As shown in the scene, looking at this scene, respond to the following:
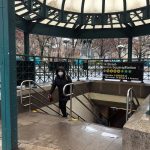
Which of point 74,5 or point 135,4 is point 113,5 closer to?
point 135,4

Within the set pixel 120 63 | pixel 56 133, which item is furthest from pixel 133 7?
pixel 56 133

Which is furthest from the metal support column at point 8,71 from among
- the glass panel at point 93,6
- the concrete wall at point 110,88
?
the glass panel at point 93,6

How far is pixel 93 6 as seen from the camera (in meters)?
13.5

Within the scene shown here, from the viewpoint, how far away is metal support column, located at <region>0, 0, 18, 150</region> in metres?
3.80

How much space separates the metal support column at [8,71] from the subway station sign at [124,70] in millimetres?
8037

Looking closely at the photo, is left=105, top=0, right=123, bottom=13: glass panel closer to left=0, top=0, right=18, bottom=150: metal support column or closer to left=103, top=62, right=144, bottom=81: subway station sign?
left=103, top=62, right=144, bottom=81: subway station sign

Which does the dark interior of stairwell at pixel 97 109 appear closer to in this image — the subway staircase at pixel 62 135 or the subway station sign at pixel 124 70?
the subway staircase at pixel 62 135

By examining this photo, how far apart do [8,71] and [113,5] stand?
1055 centimetres

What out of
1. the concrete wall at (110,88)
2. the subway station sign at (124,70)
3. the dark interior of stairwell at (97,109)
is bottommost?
the dark interior of stairwell at (97,109)

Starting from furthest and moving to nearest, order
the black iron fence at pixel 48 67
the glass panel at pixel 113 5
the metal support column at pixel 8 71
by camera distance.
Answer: the glass panel at pixel 113 5 < the black iron fence at pixel 48 67 < the metal support column at pixel 8 71

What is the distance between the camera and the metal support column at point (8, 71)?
3.80 m

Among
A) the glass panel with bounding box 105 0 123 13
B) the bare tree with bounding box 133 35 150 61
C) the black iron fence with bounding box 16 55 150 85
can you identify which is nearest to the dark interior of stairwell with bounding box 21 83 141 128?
the black iron fence with bounding box 16 55 150 85

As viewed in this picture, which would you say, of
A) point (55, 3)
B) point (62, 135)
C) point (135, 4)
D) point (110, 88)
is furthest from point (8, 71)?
point (135, 4)

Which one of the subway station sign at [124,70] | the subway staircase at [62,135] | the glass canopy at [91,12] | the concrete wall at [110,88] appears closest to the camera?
the subway staircase at [62,135]
